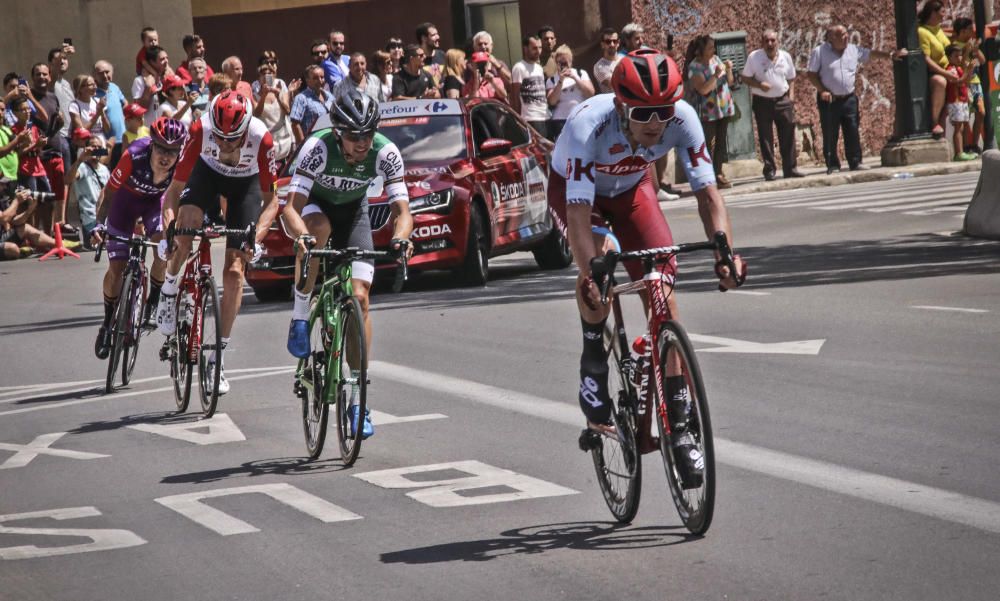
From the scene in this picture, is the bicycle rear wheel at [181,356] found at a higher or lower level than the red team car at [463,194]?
lower

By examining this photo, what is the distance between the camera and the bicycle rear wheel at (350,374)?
Answer: 902 cm

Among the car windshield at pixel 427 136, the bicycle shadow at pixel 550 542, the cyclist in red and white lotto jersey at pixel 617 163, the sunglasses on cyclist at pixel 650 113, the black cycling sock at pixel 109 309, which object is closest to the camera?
the bicycle shadow at pixel 550 542

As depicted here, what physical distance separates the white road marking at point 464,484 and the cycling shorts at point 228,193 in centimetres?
346

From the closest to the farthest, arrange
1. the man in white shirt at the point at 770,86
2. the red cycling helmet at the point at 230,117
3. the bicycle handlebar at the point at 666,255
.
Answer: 1. the bicycle handlebar at the point at 666,255
2. the red cycling helmet at the point at 230,117
3. the man in white shirt at the point at 770,86

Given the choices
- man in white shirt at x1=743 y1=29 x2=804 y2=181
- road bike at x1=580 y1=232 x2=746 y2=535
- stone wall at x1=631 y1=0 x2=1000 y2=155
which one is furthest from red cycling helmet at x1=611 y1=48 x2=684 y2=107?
stone wall at x1=631 y1=0 x2=1000 y2=155

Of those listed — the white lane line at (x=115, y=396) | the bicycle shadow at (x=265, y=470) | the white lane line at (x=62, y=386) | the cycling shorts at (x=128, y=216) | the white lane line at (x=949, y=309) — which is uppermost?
the cycling shorts at (x=128, y=216)

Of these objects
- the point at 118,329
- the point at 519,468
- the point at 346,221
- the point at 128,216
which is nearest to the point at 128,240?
the point at 128,216

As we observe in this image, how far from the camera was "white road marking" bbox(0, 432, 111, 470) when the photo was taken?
10.0 m

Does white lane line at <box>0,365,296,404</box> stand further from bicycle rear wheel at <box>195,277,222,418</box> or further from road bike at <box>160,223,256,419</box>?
bicycle rear wheel at <box>195,277,222,418</box>

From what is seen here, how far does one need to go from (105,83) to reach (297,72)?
21.6 ft

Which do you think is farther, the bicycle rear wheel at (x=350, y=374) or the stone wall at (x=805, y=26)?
the stone wall at (x=805, y=26)

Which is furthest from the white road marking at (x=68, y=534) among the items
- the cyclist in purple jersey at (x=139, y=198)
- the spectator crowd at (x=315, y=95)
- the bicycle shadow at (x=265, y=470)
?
the spectator crowd at (x=315, y=95)

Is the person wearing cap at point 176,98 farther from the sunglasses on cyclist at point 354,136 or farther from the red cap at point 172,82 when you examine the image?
the sunglasses on cyclist at point 354,136

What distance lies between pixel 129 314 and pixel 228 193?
4.69 ft
